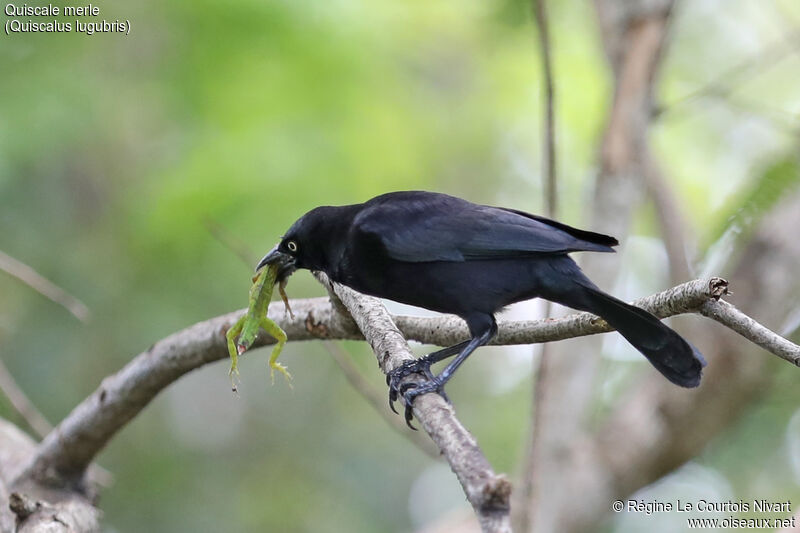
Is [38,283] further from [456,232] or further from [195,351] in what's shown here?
[456,232]

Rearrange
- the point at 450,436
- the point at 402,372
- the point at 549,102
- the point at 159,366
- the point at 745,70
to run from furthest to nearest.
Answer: the point at 745,70 < the point at 549,102 < the point at 159,366 < the point at 402,372 < the point at 450,436

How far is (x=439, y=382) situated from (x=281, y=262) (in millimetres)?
1213

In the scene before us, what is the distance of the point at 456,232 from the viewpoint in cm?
418

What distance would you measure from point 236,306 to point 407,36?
398cm

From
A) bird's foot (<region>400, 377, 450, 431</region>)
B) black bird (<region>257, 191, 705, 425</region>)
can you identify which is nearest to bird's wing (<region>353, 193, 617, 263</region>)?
black bird (<region>257, 191, 705, 425</region>)

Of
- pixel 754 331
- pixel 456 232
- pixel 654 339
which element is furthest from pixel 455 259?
pixel 754 331

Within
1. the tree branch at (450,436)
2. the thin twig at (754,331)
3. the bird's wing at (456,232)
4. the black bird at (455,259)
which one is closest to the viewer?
the tree branch at (450,436)

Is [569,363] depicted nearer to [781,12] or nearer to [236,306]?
[236,306]

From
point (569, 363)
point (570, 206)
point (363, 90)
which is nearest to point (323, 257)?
point (569, 363)

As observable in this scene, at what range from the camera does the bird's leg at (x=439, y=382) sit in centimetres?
331

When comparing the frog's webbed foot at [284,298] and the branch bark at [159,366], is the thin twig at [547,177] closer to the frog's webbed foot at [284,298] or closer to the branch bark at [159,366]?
the branch bark at [159,366]

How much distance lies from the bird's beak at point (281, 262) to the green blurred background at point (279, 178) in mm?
644

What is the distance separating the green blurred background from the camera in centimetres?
663

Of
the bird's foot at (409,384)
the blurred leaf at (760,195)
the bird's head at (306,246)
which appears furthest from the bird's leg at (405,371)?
the blurred leaf at (760,195)
